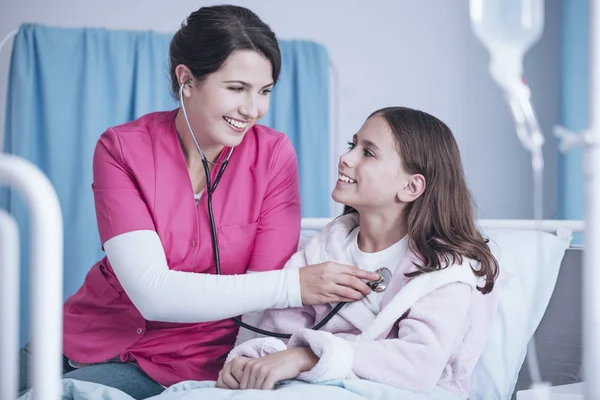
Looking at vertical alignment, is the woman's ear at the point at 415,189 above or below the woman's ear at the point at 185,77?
below


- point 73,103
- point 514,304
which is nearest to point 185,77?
point 514,304

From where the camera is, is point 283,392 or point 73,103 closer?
point 283,392

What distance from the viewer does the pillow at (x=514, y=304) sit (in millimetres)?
1521

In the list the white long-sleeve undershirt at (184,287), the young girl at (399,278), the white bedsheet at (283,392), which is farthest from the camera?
the white long-sleeve undershirt at (184,287)

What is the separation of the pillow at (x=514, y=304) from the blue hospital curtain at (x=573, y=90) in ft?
3.37

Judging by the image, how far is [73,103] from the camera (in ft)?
8.12

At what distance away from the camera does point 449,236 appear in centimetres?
151

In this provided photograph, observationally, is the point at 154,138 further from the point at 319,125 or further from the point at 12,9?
the point at 12,9

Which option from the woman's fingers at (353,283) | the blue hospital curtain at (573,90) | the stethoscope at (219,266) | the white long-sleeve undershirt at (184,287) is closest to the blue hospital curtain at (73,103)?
Result: the stethoscope at (219,266)

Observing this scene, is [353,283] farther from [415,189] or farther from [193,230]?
[193,230]

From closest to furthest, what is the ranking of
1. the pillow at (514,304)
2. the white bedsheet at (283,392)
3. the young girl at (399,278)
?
the white bedsheet at (283,392) → the young girl at (399,278) → the pillow at (514,304)

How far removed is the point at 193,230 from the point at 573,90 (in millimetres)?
1817

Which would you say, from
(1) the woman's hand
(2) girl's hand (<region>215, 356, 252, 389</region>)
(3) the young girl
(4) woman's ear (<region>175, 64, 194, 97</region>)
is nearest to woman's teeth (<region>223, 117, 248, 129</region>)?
(4) woman's ear (<region>175, 64, 194, 97</region>)

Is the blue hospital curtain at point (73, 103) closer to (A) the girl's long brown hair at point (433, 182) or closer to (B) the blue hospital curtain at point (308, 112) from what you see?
(B) the blue hospital curtain at point (308, 112)
